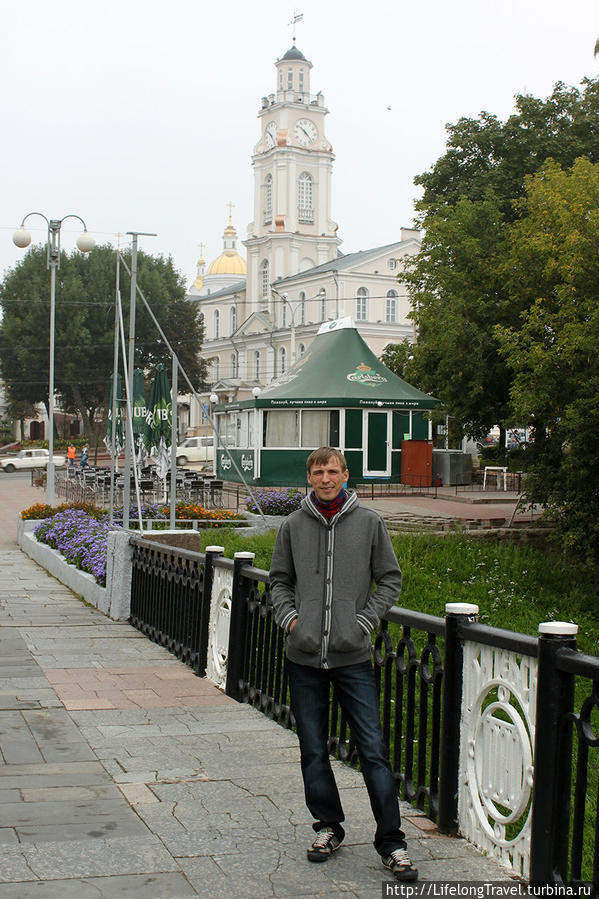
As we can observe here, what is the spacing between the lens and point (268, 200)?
3086 inches

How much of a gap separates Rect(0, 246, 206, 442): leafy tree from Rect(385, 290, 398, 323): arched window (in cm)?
1408

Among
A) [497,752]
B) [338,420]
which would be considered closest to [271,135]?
[338,420]

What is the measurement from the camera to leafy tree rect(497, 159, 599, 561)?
63.8 feet

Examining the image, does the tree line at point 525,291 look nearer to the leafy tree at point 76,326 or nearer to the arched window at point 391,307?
the leafy tree at point 76,326

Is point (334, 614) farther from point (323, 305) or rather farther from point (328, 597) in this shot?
point (323, 305)

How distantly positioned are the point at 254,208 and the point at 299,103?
8456mm

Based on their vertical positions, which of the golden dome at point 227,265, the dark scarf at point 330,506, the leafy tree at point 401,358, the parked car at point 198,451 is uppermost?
the golden dome at point 227,265

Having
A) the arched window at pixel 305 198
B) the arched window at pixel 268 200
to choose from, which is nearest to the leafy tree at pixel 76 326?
the arched window at pixel 268 200

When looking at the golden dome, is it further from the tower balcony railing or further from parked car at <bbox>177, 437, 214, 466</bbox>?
parked car at <bbox>177, 437, 214, 466</bbox>

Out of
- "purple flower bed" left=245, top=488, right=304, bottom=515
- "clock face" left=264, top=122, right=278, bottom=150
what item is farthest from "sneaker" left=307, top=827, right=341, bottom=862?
"clock face" left=264, top=122, right=278, bottom=150

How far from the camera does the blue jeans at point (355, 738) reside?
404cm

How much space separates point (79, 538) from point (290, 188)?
65.3m

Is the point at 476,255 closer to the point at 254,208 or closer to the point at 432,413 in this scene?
the point at 432,413

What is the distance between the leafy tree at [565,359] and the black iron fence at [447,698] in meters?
12.3
